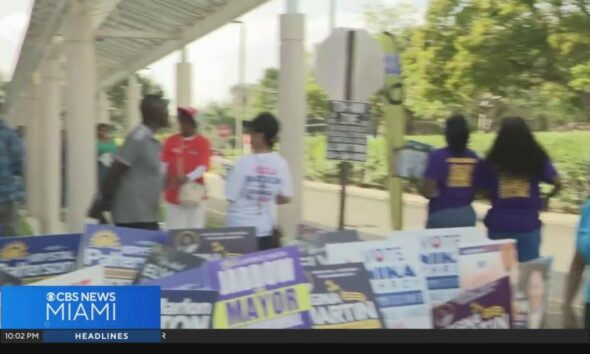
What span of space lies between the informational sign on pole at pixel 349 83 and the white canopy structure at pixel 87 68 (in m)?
2.19

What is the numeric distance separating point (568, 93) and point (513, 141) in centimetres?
1403

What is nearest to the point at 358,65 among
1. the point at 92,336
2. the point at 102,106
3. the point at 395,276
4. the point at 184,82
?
the point at 395,276

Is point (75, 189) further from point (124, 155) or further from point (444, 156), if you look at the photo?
point (444, 156)

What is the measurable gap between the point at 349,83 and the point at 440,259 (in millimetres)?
3943

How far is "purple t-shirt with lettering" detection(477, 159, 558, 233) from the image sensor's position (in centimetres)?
507

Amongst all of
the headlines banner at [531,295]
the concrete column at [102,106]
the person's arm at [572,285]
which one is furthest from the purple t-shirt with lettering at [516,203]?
the concrete column at [102,106]

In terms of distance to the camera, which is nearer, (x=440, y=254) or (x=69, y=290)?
(x=69, y=290)

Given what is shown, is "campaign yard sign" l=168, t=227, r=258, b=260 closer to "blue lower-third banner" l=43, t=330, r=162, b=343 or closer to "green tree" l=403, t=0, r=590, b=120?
"blue lower-third banner" l=43, t=330, r=162, b=343

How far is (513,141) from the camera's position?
5.00m

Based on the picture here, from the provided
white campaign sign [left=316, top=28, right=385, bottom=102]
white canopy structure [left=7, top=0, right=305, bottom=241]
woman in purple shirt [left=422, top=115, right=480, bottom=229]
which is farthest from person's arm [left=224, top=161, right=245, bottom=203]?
white canopy structure [left=7, top=0, right=305, bottom=241]

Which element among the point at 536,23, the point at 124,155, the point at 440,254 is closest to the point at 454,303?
the point at 440,254

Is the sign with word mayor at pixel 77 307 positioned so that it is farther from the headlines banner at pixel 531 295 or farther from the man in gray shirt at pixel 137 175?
the man in gray shirt at pixel 137 175

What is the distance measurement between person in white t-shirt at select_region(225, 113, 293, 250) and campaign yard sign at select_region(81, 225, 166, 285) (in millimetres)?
1484

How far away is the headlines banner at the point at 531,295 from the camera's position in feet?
11.7
